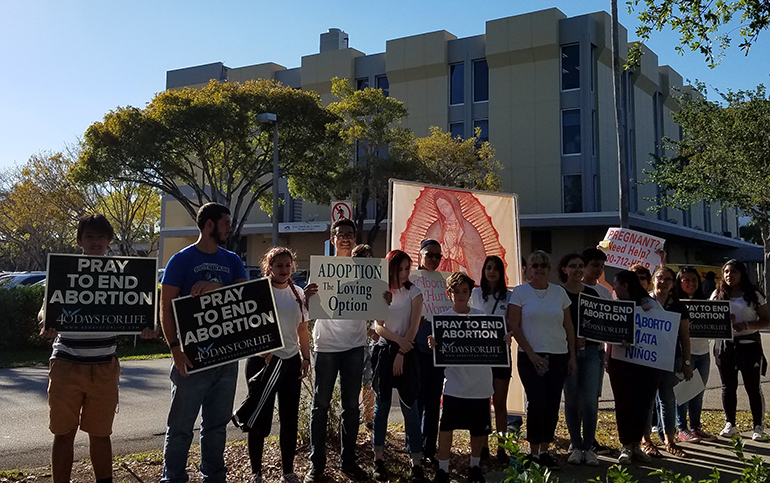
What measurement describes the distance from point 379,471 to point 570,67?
102ft

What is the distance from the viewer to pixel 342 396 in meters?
5.33

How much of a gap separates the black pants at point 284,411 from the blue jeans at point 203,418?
437 millimetres

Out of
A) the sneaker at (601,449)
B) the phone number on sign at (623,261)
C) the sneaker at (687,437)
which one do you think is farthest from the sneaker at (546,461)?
the phone number on sign at (623,261)

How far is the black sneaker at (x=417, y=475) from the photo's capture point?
514cm

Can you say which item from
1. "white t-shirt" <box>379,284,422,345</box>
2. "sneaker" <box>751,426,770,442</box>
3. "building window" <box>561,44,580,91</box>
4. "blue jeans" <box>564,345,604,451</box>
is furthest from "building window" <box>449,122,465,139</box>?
"white t-shirt" <box>379,284,422,345</box>

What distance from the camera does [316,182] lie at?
27.4 m

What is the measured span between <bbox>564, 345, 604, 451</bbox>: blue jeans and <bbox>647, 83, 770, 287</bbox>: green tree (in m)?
14.7

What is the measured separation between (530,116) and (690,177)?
1132cm

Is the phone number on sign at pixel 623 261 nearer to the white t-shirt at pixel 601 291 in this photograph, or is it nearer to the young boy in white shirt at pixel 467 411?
the white t-shirt at pixel 601 291

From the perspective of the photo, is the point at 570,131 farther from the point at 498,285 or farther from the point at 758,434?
the point at 498,285

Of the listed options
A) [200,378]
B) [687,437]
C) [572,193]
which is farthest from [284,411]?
[572,193]

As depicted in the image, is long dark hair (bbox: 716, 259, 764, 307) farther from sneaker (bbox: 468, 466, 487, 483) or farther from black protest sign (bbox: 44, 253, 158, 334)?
black protest sign (bbox: 44, 253, 158, 334)

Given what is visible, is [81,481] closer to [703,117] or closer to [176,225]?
Result: [703,117]

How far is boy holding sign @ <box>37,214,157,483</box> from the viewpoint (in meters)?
4.26
